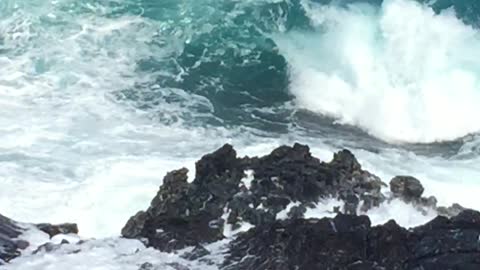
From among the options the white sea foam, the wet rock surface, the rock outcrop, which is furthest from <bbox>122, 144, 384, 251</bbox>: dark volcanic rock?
the white sea foam

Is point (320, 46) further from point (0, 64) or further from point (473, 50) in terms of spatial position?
point (0, 64)

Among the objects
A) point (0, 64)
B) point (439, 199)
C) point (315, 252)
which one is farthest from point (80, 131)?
point (315, 252)

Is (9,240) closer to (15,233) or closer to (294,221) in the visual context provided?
(15,233)

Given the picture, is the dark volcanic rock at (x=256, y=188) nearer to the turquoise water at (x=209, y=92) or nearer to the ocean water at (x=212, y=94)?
the ocean water at (x=212, y=94)

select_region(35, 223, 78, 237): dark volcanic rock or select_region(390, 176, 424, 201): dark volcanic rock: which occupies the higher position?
select_region(390, 176, 424, 201): dark volcanic rock

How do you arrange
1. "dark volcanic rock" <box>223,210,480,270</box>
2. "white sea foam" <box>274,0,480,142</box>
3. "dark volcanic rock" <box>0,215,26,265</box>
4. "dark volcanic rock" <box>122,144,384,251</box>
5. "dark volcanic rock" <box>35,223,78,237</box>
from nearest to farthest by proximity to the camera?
"dark volcanic rock" <box>223,210,480,270</box>, "dark volcanic rock" <box>0,215,26,265</box>, "dark volcanic rock" <box>35,223,78,237</box>, "dark volcanic rock" <box>122,144,384,251</box>, "white sea foam" <box>274,0,480,142</box>

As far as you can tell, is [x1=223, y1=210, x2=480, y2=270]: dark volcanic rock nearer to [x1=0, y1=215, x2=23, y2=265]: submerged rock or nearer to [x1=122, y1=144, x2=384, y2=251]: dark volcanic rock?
[x1=122, y1=144, x2=384, y2=251]: dark volcanic rock
